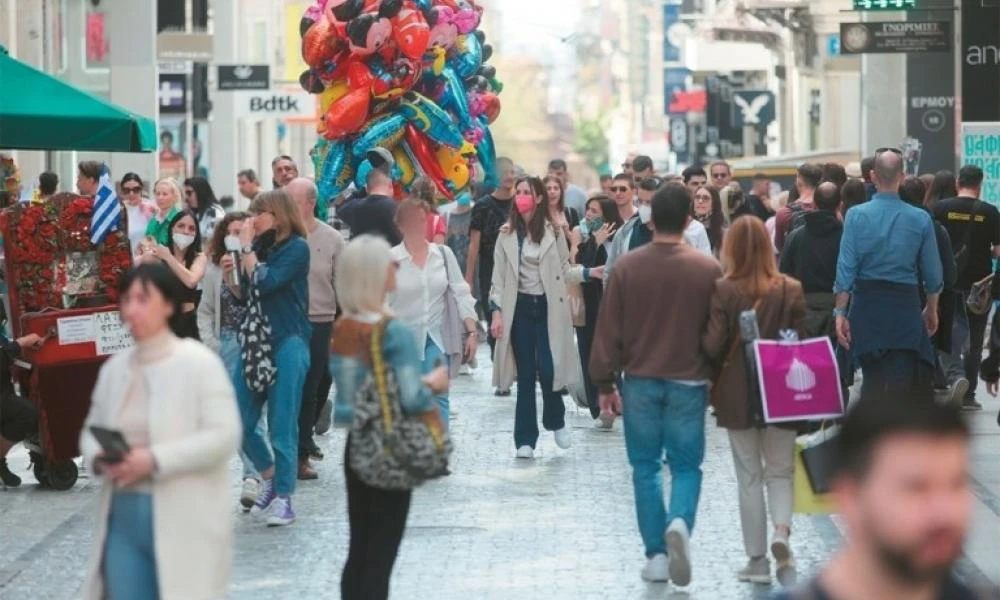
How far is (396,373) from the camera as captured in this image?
729cm

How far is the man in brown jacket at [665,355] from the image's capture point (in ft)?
30.1

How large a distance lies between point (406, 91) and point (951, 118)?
1535 cm

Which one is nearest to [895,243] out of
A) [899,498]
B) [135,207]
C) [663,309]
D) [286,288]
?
[663,309]

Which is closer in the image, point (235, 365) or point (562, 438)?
point (235, 365)

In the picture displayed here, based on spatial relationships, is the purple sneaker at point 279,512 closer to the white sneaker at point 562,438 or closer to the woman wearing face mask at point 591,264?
the white sneaker at point 562,438

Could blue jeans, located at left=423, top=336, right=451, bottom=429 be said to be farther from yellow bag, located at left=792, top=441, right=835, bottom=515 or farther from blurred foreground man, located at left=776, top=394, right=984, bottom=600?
blurred foreground man, located at left=776, top=394, right=984, bottom=600

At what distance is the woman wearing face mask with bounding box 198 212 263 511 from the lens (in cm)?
1127

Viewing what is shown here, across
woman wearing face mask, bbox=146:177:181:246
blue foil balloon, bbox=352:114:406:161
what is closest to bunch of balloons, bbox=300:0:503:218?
blue foil balloon, bbox=352:114:406:161

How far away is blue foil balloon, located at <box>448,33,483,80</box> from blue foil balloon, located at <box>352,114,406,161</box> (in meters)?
1.15

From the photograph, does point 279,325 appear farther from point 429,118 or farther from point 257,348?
point 429,118

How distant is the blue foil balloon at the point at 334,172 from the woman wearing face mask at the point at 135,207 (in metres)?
1.50

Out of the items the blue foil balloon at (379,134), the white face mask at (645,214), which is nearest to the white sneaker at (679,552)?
the white face mask at (645,214)

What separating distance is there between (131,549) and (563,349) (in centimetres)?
804

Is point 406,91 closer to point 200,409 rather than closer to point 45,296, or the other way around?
point 45,296
